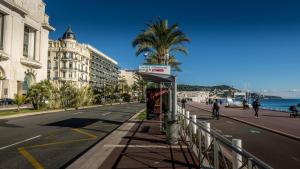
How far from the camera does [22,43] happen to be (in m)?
53.3

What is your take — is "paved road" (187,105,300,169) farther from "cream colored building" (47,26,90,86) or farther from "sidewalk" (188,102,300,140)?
"cream colored building" (47,26,90,86)

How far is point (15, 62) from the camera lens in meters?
50.9

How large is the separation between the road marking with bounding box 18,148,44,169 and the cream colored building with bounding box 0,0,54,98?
130ft

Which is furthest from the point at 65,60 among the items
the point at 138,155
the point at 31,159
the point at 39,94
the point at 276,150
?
the point at 276,150

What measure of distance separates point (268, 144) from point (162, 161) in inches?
220

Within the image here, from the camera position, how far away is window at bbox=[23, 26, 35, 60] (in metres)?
56.8

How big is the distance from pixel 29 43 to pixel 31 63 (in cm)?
513

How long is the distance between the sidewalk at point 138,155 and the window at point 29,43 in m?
51.0

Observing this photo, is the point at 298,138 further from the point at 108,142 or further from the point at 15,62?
the point at 15,62

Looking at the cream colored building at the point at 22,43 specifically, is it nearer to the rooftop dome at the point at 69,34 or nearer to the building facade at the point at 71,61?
the building facade at the point at 71,61

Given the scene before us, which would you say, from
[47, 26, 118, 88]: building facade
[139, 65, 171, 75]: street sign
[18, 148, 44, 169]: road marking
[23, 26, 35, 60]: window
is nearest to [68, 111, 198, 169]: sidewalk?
[18, 148, 44, 169]: road marking

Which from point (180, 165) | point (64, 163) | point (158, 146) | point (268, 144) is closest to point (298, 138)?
point (268, 144)

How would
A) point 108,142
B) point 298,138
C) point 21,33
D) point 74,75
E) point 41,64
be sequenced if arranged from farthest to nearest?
point 74,75 < point 41,64 < point 21,33 < point 298,138 < point 108,142

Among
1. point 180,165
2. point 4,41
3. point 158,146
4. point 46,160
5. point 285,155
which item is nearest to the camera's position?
point 180,165
